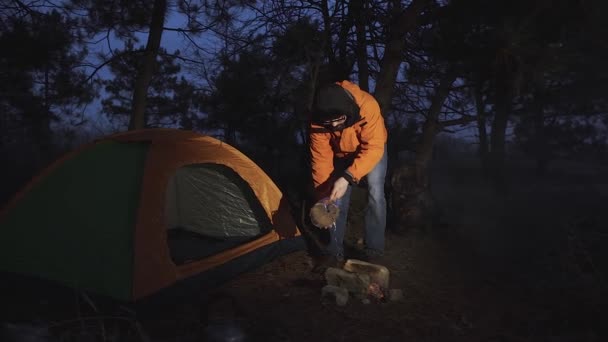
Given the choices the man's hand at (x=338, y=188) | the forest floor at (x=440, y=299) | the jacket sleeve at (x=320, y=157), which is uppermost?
the jacket sleeve at (x=320, y=157)

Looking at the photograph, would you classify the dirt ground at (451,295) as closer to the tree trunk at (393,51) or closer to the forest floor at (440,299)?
the forest floor at (440,299)

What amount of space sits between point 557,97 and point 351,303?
401 inches

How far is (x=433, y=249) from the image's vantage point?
4.17 meters

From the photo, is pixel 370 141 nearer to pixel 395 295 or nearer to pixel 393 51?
pixel 395 295

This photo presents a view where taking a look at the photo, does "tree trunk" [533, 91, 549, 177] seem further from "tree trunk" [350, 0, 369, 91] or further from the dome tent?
the dome tent

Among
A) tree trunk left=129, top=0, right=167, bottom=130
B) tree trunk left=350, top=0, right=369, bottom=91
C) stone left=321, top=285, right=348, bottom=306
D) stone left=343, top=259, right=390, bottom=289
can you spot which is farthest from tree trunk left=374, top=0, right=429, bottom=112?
tree trunk left=129, top=0, right=167, bottom=130

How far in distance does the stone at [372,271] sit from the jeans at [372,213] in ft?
1.46

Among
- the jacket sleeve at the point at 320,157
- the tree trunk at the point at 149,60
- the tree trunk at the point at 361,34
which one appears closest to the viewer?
the jacket sleeve at the point at 320,157

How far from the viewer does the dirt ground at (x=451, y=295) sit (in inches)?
96.0

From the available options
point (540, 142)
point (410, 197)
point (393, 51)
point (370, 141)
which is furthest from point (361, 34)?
point (540, 142)

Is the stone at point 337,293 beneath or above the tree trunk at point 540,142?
beneath

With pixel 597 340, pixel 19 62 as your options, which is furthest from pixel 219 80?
pixel 597 340

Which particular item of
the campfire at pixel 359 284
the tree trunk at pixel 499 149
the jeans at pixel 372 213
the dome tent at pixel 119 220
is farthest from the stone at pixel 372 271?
the tree trunk at pixel 499 149

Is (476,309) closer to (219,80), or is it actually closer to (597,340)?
(597,340)
